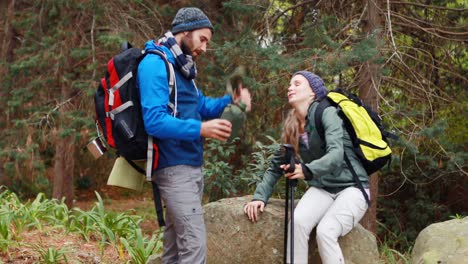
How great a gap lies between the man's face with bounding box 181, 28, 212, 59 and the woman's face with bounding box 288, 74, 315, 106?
949 millimetres

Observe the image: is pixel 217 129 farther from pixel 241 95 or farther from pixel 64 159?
pixel 64 159

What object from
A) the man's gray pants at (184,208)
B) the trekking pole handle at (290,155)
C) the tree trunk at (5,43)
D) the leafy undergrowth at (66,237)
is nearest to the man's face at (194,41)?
the man's gray pants at (184,208)

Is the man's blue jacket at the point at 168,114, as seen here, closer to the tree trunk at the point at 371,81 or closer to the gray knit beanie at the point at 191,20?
the gray knit beanie at the point at 191,20

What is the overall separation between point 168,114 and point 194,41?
0.53 m

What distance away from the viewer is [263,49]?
6.96 metres

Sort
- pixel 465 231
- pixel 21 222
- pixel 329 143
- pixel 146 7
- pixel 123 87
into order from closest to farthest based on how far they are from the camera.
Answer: pixel 123 87
pixel 329 143
pixel 465 231
pixel 21 222
pixel 146 7

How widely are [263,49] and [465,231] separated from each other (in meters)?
3.06

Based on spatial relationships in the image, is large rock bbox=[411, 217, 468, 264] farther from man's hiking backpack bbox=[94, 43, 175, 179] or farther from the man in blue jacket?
man's hiking backpack bbox=[94, 43, 175, 179]

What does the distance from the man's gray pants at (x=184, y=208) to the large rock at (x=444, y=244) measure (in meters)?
1.98

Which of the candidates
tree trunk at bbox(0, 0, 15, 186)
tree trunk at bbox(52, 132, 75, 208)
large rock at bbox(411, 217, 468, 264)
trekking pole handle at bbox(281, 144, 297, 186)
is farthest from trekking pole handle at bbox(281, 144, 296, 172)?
A: tree trunk at bbox(0, 0, 15, 186)

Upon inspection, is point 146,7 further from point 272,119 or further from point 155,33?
point 272,119

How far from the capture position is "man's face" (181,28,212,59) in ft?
12.1

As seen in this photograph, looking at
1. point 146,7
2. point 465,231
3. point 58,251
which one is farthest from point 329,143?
point 146,7

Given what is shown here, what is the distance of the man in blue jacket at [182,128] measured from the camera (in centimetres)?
A: 339
